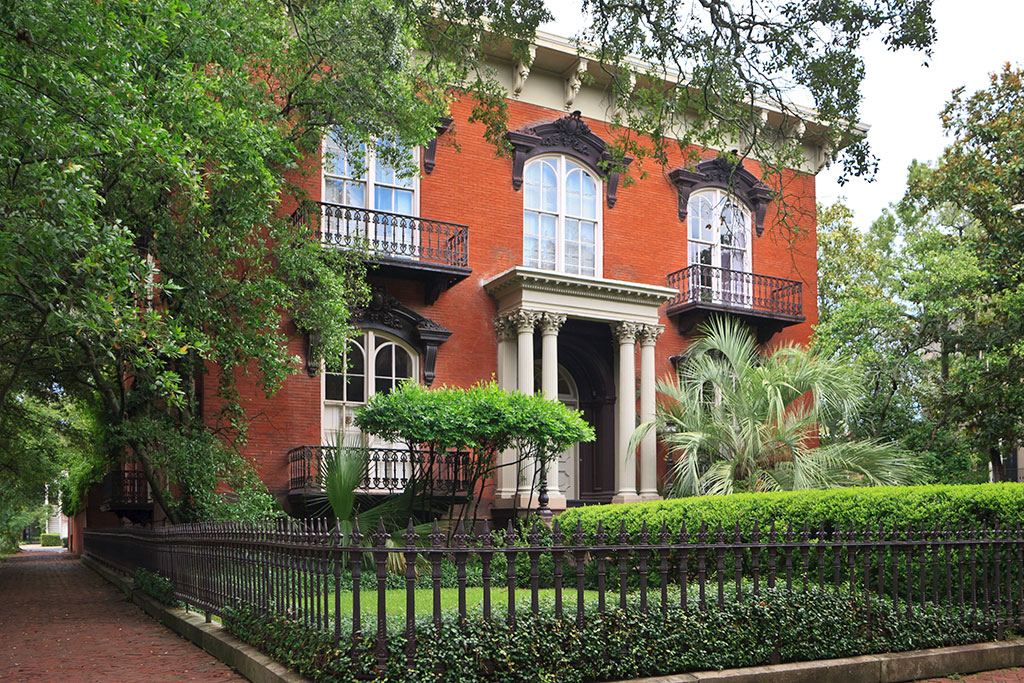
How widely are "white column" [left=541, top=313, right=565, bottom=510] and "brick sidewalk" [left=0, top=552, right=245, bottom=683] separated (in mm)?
7649

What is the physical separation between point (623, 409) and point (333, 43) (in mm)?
9863

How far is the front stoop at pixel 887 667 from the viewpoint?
704 cm

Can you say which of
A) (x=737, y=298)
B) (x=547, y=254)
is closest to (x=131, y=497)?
(x=547, y=254)

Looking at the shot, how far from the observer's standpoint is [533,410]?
14703mm

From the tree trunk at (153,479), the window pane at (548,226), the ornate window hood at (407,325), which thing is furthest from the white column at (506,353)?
the tree trunk at (153,479)

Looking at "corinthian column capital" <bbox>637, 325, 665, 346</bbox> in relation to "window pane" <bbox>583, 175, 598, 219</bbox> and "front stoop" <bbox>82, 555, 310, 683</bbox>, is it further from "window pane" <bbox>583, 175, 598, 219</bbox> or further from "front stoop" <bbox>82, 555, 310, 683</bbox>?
"front stoop" <bbox>82, 555, 310, 683</bbox>

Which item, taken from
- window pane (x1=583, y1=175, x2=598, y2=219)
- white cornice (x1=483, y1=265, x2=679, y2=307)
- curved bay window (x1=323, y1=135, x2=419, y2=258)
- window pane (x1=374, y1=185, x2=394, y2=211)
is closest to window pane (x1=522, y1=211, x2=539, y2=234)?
window pane (x1=583, y1=175, x2=598, y2=219)

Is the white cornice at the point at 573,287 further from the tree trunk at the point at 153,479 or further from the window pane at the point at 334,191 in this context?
the tree trunk at the point at 153,479

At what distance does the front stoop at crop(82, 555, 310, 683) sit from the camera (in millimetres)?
7004

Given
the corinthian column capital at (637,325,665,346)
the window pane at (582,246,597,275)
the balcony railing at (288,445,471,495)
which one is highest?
the window pane at (582,246,597,275)

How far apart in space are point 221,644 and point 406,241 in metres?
11.4

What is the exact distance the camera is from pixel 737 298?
22.0m

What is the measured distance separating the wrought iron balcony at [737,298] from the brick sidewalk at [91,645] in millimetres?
12724

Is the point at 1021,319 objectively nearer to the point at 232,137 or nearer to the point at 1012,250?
the point at 1012,250
